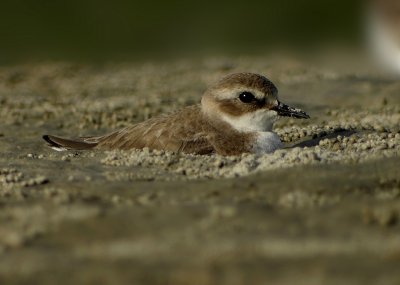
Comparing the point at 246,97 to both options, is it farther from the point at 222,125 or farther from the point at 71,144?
the point at 71,144

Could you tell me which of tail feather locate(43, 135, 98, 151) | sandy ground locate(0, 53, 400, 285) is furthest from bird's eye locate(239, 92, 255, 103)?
tail feather locate(43, 135, 98, 151)

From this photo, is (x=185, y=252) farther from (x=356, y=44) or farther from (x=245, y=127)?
(x=356, y=44)

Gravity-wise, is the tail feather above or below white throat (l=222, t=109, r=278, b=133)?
below

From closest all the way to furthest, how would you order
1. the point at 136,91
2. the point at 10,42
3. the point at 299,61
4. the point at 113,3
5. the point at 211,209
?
1. the point at 211,209
2. the point at 136,91
3. the point at 299,61
4. the point at 10,42
5. the point at 113,3

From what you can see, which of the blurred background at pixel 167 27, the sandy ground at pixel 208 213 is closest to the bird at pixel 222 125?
the sandy ground at pixel 208 213

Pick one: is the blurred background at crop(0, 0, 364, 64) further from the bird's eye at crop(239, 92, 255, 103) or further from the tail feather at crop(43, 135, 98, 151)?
the bird's eye at crop(239, 92, 255, 103)

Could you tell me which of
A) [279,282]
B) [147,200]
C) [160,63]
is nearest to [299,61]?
[160,63]

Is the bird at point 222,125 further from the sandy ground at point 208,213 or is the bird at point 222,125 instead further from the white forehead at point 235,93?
the sandy ground at point 208,213
